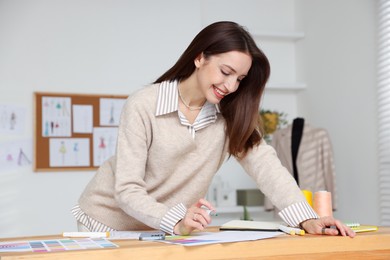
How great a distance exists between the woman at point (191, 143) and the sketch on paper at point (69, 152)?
7.62ft

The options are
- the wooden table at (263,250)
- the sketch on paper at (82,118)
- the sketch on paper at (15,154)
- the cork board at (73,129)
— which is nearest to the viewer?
the wooden table at (263,250)

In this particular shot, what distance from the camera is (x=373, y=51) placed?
433 centimetres

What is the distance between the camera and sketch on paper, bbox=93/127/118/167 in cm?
457

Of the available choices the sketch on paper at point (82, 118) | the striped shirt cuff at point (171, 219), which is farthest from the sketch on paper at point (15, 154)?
the striped shirt cuff at point (171, 219)

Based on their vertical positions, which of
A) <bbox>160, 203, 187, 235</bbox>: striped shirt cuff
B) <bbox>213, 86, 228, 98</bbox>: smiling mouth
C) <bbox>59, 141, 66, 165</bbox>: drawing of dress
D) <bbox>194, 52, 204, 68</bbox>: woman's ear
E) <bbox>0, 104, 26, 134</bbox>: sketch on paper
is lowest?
<bbox>160, 203, 187, 235</bbox>: striped shirt cuff

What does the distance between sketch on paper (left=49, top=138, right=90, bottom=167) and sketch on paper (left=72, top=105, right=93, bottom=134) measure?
72 millimetres

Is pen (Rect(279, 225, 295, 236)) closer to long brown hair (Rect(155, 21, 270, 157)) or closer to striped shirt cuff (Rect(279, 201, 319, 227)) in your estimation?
striped shirt cuff (Rect(279, 201, 319, 227))

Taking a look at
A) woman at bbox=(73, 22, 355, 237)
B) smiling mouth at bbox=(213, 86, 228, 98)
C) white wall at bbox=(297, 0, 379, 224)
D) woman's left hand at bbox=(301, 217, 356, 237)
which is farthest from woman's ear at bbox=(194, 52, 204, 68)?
white wall at bbox=(297, 0, 379, 224)

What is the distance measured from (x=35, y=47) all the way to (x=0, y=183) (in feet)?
3.19

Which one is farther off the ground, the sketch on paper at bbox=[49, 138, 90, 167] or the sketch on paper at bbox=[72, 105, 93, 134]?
the sketch on paper at bbox=[72, 105, 93, 134]

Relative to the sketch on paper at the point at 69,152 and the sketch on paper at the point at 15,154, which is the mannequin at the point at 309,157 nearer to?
the sketch on paper at the point at 69,152

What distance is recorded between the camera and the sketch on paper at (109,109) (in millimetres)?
4582

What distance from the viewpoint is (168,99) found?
2027mm

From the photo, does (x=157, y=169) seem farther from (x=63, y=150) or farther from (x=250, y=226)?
(x=63, y=150)
